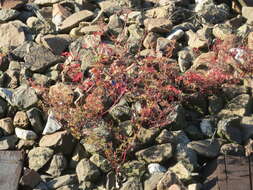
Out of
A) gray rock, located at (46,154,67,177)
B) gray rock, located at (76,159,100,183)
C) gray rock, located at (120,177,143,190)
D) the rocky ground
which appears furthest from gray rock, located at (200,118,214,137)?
gray rock, located at (46,154,67,177)

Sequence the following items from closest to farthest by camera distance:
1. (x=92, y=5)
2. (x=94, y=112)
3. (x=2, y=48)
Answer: (x=94, y=112)
(x=2, y=48)
(x=92, y=5)

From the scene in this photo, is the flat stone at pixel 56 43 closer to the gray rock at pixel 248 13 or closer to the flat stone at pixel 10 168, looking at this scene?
the flat stone at pixel 10 168

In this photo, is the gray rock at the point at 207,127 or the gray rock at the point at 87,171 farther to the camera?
the gray rock at the point at 207,127

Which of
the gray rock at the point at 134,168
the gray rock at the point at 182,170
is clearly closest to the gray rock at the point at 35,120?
the gray rock at the point at 134,168

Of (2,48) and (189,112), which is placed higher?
(2,48)

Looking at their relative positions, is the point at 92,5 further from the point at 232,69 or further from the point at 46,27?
the point at 232,69

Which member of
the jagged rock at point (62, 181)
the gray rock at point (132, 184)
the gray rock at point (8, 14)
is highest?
the gray rock at point (8, 14)

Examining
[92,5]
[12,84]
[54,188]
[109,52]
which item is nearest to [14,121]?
[12,84]

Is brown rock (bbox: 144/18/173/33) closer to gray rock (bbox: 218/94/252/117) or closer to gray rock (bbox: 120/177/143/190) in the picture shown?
gray rock (bbox: 218/94/252/117)

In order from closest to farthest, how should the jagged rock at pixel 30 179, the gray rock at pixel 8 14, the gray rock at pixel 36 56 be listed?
the jagged rock at pixel 30 179, the gray rock at pixel 36 56, the gray rock at pixel 8 14
